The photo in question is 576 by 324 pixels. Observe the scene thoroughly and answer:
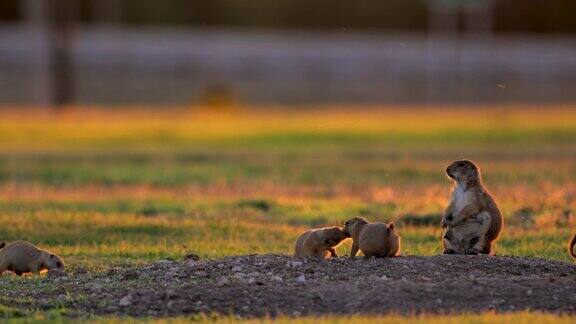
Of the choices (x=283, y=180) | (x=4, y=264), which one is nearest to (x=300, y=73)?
(x=283, y=180)

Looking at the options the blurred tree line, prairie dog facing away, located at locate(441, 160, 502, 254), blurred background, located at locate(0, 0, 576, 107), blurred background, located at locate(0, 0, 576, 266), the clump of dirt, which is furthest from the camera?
the blurred tree line

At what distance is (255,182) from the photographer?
2639 centimetres

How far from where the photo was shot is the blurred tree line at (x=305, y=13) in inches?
3462

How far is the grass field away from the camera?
18141 mm

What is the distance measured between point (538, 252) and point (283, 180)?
10924mm

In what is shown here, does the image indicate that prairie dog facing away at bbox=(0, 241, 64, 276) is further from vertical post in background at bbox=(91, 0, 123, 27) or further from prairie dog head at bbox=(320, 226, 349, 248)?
vertical post in background at bbox=(91, 0, 123, 27)

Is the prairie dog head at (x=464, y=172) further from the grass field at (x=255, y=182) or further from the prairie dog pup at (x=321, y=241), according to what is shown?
the grass field at (x=255, y=182)

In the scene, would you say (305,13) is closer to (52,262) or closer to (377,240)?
(52,262)

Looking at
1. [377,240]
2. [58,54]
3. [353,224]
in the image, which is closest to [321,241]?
[353,224]

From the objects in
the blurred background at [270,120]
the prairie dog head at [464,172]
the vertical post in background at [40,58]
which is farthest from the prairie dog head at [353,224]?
the vertical post in background at [40,58]

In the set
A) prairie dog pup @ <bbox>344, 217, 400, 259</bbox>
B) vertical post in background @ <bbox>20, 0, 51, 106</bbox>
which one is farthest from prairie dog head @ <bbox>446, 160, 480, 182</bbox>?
vertical post in background @ <bbox>20, 0, 51, 106</bbox>

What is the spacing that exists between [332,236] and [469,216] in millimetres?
1490

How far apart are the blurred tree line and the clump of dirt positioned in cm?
7425

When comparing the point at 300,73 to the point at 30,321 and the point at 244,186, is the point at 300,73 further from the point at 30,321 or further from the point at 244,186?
the point at 30,321
